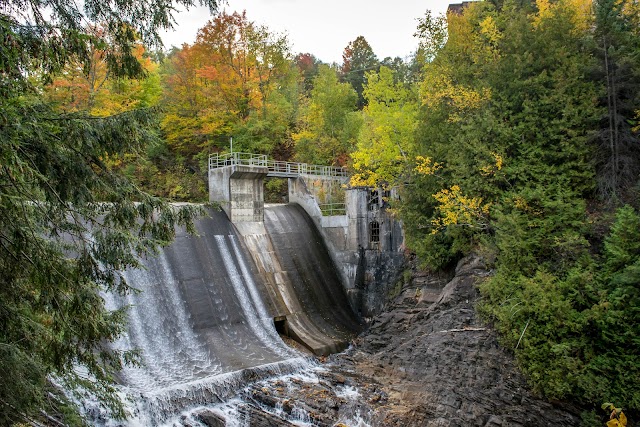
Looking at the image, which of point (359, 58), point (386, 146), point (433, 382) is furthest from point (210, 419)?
point (359, 58)

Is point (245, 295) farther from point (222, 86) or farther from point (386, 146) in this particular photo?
point (222, 86)

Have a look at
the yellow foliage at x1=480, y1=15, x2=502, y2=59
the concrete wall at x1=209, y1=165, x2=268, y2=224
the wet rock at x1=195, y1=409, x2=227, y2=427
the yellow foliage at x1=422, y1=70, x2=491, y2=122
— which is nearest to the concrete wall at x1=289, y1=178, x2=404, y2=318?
the concrete wall at x1=209, y1=165, x2=268, y2=224

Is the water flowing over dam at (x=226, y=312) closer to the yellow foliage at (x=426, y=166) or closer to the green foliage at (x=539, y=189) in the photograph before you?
the green foliage at (x=539, y=189)

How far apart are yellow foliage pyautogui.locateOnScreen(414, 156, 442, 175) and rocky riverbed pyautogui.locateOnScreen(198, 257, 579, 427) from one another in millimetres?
2902

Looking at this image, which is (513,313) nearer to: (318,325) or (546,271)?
(546,271)

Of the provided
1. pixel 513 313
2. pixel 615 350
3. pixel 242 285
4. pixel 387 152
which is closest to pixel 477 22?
pixel 387 152

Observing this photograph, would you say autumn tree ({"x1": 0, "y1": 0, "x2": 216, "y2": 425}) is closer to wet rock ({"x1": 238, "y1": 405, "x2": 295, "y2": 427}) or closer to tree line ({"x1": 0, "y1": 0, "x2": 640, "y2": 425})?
tree line ({"x1": 0, "y1": 0, "x2": 640, "y2": 425})

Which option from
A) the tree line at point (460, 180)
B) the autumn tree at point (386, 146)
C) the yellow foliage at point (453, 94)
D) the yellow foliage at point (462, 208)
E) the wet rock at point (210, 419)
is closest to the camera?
the tree line at point (460, 180)

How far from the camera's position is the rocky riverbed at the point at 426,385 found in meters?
9.10

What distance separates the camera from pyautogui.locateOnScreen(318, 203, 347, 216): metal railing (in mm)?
19883

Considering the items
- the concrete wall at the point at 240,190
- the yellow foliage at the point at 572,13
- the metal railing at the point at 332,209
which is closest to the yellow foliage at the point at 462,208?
the yellow foliage at the point at 572,13

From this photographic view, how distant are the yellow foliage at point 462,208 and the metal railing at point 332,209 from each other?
753 cm

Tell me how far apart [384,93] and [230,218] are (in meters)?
8.91

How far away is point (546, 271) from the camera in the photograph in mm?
10250
